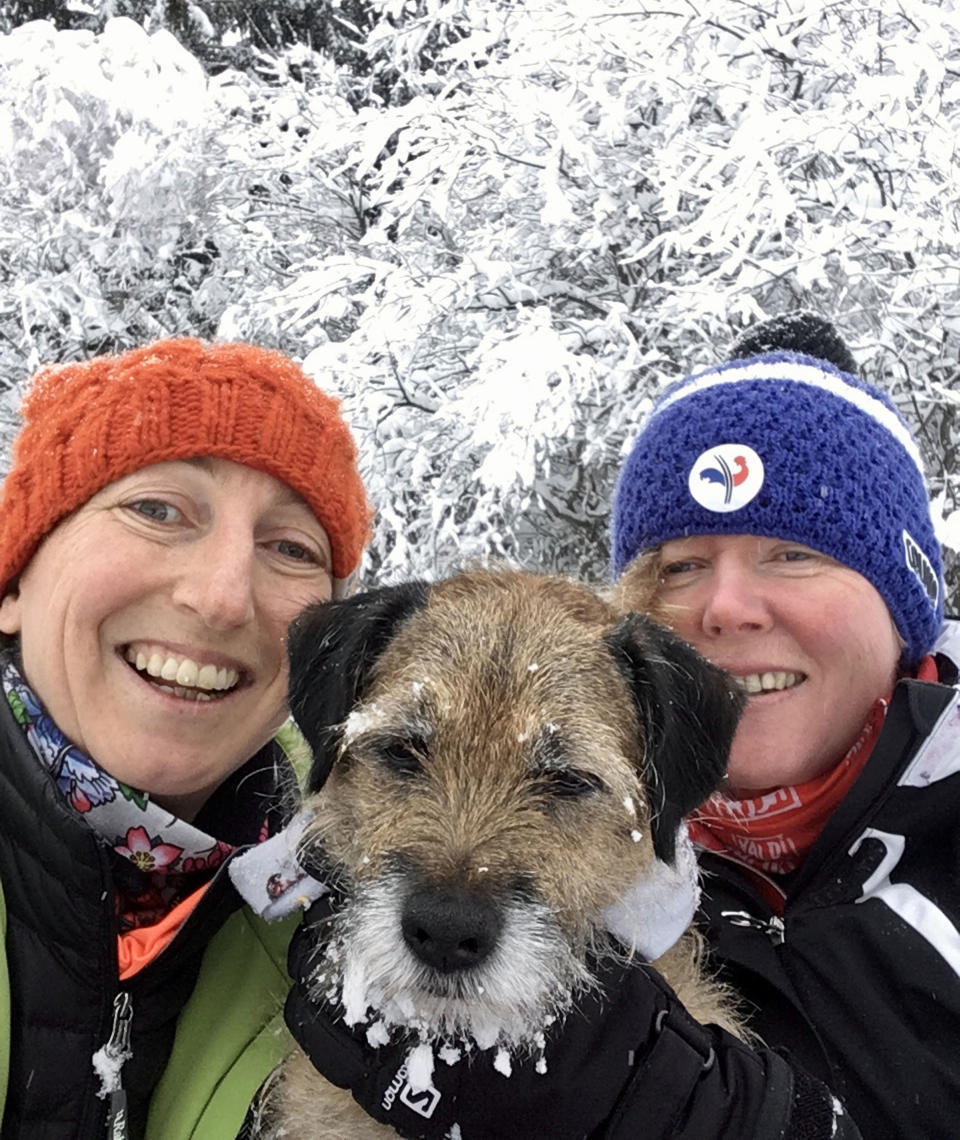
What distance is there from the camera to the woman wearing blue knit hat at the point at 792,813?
6.70ft

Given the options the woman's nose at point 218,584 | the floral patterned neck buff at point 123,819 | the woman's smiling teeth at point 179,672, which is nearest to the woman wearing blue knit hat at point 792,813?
the floral patterned neck buff at point 123,819

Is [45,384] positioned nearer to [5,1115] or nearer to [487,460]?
[5,1115]

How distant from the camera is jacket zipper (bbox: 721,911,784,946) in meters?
2.57

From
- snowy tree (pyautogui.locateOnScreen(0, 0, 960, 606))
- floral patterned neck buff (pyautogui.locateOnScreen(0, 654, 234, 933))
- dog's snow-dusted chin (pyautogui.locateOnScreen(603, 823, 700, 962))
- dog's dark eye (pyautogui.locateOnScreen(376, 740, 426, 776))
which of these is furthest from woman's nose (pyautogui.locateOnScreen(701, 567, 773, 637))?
snowy tree (pyautogui.locateOnScreen(0, 0, 960, 606))

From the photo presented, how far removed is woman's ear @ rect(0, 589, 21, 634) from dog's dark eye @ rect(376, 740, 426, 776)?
123 centimetres

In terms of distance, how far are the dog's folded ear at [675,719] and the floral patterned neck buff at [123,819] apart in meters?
1.13

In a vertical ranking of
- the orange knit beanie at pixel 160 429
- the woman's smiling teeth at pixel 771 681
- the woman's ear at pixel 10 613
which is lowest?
the woman's ear at pixel 10 613

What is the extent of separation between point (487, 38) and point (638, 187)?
156 centimetres

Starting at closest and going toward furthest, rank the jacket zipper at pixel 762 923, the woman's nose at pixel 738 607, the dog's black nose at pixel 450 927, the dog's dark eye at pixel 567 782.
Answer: the dog's black nose at pixel 450 927
the dog's dark eye at pixel 567 782
the jacket zipper at pixel 762 923
the woman's nose at pixel 738 607

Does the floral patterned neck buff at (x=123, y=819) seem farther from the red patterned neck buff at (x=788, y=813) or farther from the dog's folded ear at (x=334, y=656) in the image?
the red patterned neck buff at (x=788, y=813)

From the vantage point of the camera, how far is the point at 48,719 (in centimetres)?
254

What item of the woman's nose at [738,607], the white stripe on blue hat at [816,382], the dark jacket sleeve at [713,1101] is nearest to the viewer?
the dark jacket sleeve at [713,1101]

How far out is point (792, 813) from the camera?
108 inches

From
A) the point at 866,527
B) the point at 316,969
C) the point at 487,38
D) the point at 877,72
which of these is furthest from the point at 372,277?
the point at 316,969
